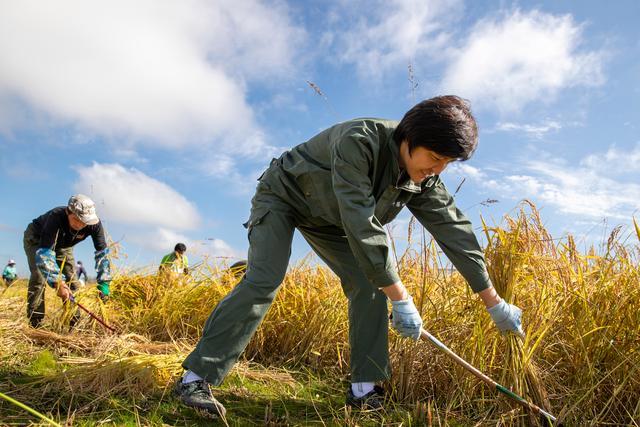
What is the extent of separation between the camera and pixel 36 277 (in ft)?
16.8

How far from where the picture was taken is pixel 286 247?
2.46 metres

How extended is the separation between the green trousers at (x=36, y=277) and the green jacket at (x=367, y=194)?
344cm

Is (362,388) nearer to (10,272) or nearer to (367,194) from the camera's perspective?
(367,194)

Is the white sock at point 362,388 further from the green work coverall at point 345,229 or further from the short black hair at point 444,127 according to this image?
the short black hair at point 444,127

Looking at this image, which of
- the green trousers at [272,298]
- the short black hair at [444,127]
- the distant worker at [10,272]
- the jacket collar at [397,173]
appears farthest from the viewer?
the distant worker at [10,272]

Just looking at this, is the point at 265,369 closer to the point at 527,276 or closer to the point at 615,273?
the point at 527,276

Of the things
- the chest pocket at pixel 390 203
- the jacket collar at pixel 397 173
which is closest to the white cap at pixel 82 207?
the chest pocket at pixel 390 203

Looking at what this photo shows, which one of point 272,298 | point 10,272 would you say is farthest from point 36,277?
point 10,272

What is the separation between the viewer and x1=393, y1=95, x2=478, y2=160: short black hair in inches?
77.2

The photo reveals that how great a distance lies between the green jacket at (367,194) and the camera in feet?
6.82

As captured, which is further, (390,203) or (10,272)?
(10,272)

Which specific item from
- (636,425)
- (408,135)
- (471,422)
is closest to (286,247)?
(408,135)

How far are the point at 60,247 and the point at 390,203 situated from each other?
4.00 meters

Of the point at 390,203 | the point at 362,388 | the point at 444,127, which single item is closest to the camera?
the point at 444,127
